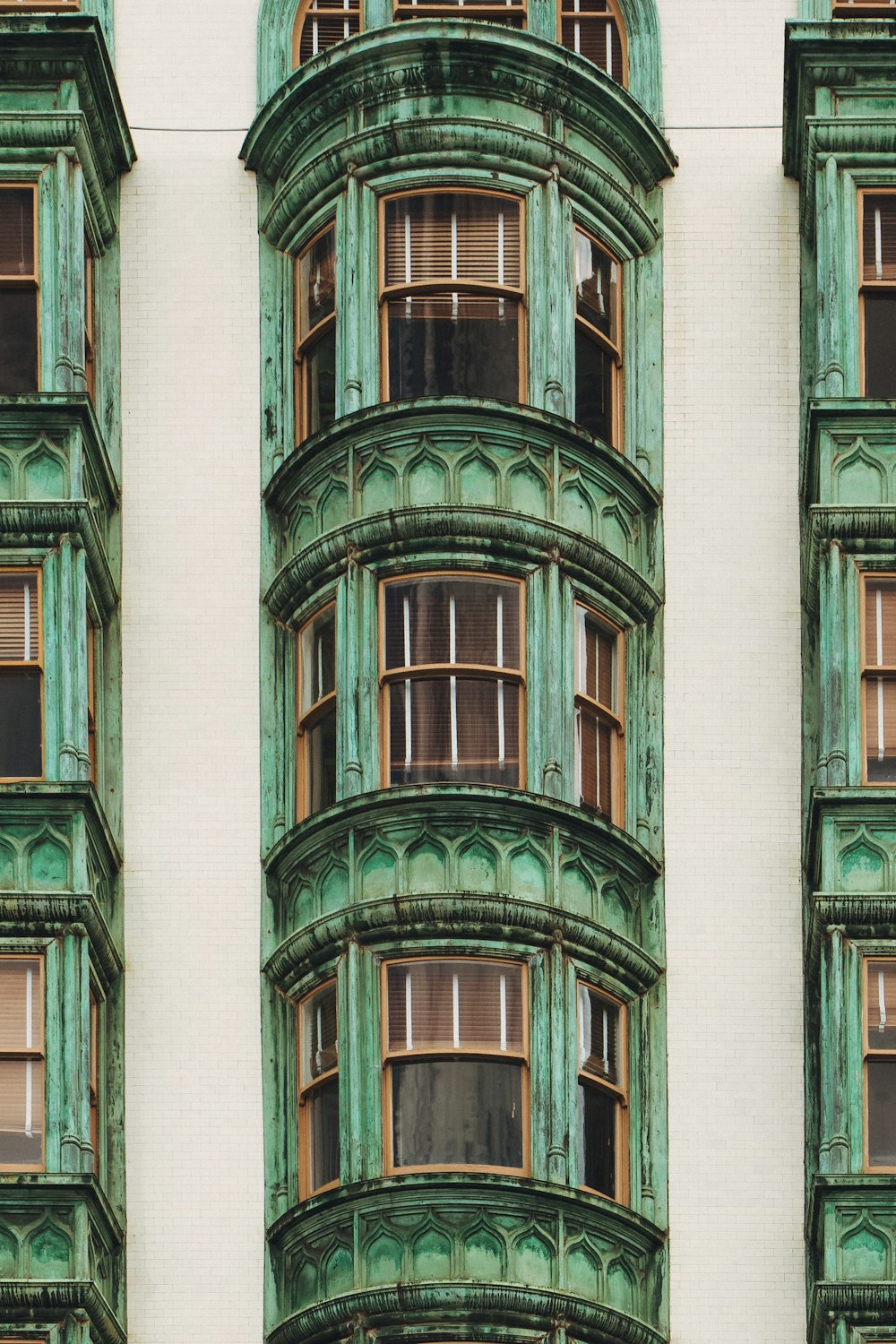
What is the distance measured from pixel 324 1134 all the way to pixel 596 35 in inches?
497

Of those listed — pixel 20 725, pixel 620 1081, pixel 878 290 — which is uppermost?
pixel 878 290

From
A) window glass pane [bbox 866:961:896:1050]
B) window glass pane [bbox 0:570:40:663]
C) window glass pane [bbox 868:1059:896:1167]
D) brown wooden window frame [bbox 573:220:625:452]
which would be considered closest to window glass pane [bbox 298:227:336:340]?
brown wooden window frame [bbox 573:220:625:452]

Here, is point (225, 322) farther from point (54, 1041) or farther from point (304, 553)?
point (54, 1041)

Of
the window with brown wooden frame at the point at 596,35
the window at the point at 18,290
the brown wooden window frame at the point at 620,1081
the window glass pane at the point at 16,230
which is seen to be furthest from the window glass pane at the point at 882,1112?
the window glass pane at the point at 16,230

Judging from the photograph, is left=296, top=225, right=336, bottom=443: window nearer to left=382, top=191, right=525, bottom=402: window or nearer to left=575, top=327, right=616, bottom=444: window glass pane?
left=382, top=191, right=525, bottom=402: window

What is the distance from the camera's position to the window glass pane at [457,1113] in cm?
3572

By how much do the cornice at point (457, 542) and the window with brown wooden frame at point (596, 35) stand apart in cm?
624

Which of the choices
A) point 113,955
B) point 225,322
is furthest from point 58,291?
point 113,955

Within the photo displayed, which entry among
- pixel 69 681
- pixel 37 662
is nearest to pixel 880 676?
pixel 69 681

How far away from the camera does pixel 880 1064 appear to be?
119 ft

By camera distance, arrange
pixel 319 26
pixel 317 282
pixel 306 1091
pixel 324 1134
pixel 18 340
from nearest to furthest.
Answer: pixel 324 1134
pixel 306 1091
pixel 18 340
pixel 317 282
pixel 319 26

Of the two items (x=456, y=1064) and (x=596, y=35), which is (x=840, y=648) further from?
(x=596, y=35)

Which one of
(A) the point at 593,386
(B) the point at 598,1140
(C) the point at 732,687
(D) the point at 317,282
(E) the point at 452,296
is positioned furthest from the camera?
(D) the point at 317,282

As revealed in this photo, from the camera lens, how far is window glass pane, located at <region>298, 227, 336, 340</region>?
39.4 meters
